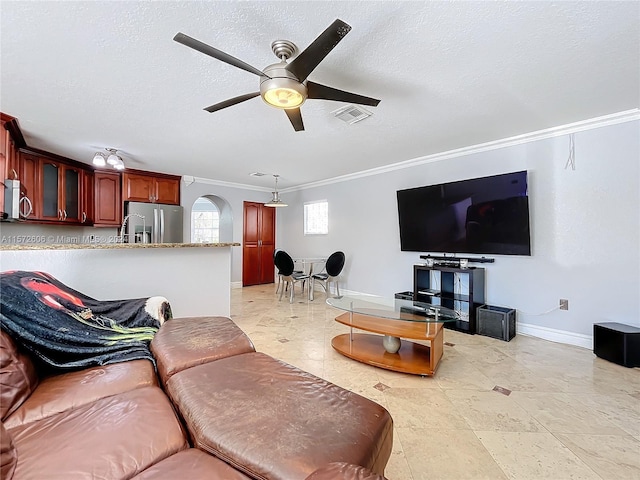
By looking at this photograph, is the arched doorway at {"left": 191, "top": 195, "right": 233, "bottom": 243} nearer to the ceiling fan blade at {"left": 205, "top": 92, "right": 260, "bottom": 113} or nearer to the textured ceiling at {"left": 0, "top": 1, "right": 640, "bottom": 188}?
the textured ceiling at {"left": 0, "top": 1, "right": 640, "bottom": 188}

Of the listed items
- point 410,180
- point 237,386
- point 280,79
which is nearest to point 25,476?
point 237,386

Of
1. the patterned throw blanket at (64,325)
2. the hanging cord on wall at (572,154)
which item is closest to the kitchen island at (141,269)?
the patterned throw blanket at (64,325)

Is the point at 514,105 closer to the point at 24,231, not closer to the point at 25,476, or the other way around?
the point at 25,476

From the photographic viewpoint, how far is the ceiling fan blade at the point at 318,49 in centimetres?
134

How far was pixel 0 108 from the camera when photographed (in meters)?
2.73

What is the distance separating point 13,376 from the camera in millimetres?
1201

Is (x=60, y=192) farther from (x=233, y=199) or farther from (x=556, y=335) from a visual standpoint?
(x=556, y=335)

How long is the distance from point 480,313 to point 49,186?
20.3ft

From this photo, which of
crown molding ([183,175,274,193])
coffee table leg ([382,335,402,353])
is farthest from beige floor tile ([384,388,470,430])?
crown molding ([183,175,274,193])

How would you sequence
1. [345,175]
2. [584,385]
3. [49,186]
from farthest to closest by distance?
[345,175] → [49,186] → [584,385]

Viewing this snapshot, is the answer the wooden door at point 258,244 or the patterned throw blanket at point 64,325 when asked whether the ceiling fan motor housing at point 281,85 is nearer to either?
the patterned throw blanket at point 64,325

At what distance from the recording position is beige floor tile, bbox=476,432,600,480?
4.57 ft

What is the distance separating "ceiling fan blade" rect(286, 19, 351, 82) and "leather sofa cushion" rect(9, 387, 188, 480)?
181 centimetres

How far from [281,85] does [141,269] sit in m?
2.40
